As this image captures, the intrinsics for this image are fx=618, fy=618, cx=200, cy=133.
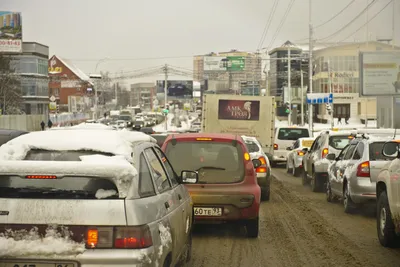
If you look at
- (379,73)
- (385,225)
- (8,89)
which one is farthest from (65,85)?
(385,225)

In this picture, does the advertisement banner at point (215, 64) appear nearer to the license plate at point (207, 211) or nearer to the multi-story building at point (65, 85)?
the multi-story building at point (65, 85)

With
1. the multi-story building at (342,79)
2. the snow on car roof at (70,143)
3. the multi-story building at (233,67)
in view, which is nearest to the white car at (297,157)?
the snow on car roof at (70,143)

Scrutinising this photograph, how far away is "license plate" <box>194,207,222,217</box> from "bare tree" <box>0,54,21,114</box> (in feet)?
190

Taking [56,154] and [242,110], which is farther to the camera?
[242,110]

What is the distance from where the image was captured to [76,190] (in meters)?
4.57

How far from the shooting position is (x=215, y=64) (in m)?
73.8

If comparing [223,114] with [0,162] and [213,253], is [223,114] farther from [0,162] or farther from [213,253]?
[0,162]

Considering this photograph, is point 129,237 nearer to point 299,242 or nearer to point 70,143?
point 70,143

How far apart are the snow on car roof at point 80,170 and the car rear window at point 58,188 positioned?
0.06 meters

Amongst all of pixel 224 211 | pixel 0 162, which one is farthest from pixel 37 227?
pixel 224 211

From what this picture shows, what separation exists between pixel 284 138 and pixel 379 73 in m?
18.5

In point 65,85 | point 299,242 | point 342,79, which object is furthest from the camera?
point 65,85

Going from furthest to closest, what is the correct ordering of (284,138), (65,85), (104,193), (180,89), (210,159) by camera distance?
(180,89)
(65,85)
(284,138)
(210,159)
(104,193)

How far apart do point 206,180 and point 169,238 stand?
4.21m
